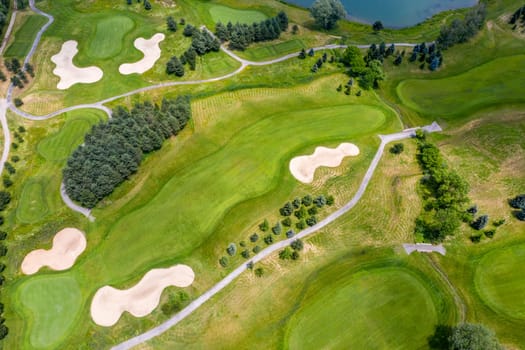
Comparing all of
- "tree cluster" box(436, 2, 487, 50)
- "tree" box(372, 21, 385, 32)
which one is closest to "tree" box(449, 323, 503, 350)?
"tree cluster" box(436, 2, 487, 50)

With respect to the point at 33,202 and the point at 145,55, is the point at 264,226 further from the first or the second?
the point at 145,55

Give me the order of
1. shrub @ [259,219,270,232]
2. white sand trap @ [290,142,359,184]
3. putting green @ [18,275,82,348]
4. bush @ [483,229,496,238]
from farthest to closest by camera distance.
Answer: white sand trap @ [290,142,359,184]
shrub @ [259,219,270,232]
bush @ [483,229,496,238]
putting green @ [18,275,82,348]

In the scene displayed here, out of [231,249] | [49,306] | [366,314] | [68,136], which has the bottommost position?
[49,306]

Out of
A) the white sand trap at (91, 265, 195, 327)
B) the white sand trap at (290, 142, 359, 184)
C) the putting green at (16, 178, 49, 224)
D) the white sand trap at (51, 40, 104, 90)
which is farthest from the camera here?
the white sand trap at (51, 40, 104, 90)

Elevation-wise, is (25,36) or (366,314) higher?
(25,36)

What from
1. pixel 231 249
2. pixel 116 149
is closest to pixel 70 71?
pixel 116 149

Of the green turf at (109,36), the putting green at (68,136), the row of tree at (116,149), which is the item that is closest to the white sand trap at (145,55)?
the green turf at (109,36)

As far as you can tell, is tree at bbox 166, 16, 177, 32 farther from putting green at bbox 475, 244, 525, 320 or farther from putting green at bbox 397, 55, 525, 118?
putting green at bbox 475, 244, 525, 320
